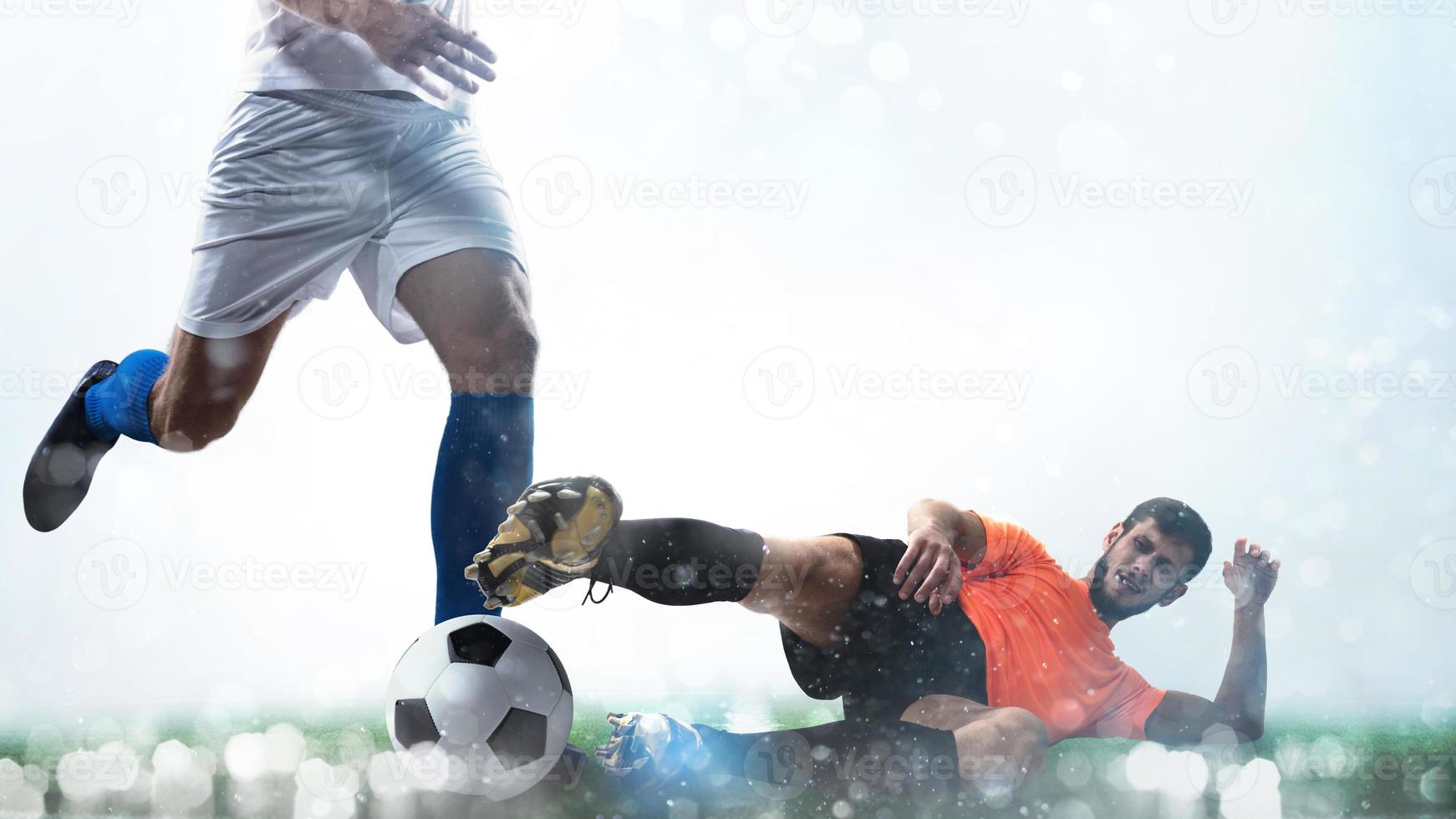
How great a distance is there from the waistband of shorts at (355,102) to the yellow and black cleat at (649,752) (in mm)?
975

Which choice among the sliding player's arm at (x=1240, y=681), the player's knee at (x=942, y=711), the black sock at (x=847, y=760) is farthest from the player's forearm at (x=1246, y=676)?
the black sock at (x=847, y=760)

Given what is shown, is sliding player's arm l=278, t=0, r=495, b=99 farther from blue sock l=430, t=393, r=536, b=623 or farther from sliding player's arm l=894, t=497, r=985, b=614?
sliding player's arm l=894, t=497, r=985, b=614

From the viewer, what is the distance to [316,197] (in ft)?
4.62

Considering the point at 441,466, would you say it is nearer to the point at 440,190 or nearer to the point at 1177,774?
the point at 440,190

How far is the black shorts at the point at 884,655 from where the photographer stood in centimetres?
133

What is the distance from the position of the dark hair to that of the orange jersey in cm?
17

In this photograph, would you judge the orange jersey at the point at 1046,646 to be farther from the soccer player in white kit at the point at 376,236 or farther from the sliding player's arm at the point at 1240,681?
the soccer player in white kit at the point at 376,236

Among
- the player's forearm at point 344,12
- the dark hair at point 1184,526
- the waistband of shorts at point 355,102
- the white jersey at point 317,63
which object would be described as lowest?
the dark hair at point 1184,526

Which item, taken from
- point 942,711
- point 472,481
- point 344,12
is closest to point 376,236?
point 344,12

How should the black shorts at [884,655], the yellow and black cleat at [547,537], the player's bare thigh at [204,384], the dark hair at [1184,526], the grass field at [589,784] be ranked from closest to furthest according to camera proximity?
the yellow and black cleat at [547,537]
the grass field at [589,784]
the black shorts at [884,655]
the player's bare thigh at [204,384]
the dark hair at [1184,526]

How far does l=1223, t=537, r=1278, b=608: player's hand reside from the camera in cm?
154

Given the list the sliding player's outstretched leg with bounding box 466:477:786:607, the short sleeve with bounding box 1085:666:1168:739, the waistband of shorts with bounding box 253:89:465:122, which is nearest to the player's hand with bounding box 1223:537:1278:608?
the short sleeve with bounding box 1085:666:1168:739

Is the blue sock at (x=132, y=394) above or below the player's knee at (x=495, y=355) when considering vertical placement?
below

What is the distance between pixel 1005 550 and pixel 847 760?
1.59 feet
